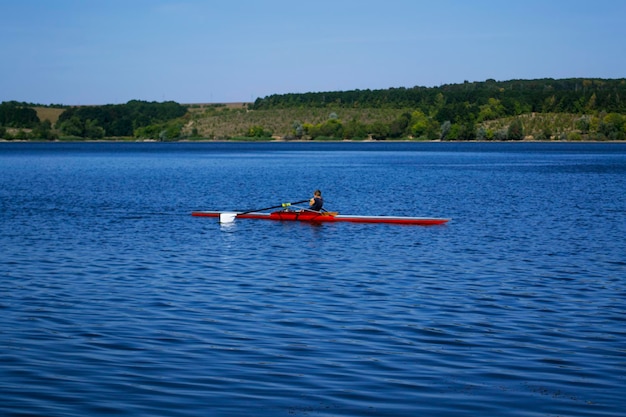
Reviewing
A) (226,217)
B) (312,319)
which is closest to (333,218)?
(226,217)

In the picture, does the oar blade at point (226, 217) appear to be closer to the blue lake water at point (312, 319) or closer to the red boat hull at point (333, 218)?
the blue lake water at point (312, 319)

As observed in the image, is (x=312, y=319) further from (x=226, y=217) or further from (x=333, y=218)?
(x=226, y=217)

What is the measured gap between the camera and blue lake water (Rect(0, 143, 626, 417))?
36.9ft

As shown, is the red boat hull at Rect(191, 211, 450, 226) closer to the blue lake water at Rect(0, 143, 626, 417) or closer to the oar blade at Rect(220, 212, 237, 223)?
the blue lake water at Rect(0, 143, 626, 417)

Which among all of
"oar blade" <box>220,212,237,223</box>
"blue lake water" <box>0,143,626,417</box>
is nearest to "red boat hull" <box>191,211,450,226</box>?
"blue lake water" <box>0,143,626,417</box>

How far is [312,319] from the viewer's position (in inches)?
621

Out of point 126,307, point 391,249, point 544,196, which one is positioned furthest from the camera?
point 544,196

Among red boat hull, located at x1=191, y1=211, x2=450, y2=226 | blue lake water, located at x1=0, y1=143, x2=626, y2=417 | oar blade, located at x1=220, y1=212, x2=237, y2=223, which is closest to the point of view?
blue lake water, located at x1=0, y1=143, x2=626, y2=417

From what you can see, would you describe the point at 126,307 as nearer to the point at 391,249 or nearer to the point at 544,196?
the point at 391,249

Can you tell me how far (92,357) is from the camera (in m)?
13.1

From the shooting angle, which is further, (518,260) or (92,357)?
(518,260)

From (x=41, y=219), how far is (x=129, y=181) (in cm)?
3367

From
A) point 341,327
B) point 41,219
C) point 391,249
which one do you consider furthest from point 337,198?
point 341,327

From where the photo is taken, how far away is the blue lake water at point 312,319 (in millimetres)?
11250
